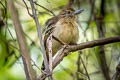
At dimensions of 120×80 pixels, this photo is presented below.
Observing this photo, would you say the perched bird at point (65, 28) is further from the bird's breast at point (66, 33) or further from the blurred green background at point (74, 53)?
the blurred green background at point (74, 53)

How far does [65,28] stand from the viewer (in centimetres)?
395

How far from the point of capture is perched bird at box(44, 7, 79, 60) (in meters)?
3.87

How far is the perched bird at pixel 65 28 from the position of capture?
3871 mm

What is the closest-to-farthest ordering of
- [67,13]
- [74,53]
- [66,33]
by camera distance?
1. [66,33]
2. [67,13]
3. [74,53]

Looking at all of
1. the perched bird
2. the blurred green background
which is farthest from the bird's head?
the blurred green background

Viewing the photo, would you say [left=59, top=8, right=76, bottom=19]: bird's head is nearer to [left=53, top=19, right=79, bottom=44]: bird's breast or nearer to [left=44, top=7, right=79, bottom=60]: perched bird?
[left=44, top=7, right=79, bottom=60]: perched bird

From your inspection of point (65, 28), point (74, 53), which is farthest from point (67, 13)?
point (74, 53)

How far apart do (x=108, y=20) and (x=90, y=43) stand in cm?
242

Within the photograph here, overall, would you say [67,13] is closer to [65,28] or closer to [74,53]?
[65,28]

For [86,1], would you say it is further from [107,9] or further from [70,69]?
[70,69]

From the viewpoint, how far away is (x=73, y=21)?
4.11 metres

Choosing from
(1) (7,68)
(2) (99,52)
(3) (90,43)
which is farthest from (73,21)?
(3) (90,43)

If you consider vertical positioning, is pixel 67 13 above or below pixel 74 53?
above

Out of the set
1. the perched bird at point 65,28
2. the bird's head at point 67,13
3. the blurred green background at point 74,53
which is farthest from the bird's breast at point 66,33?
the bird's head at point 67,13
